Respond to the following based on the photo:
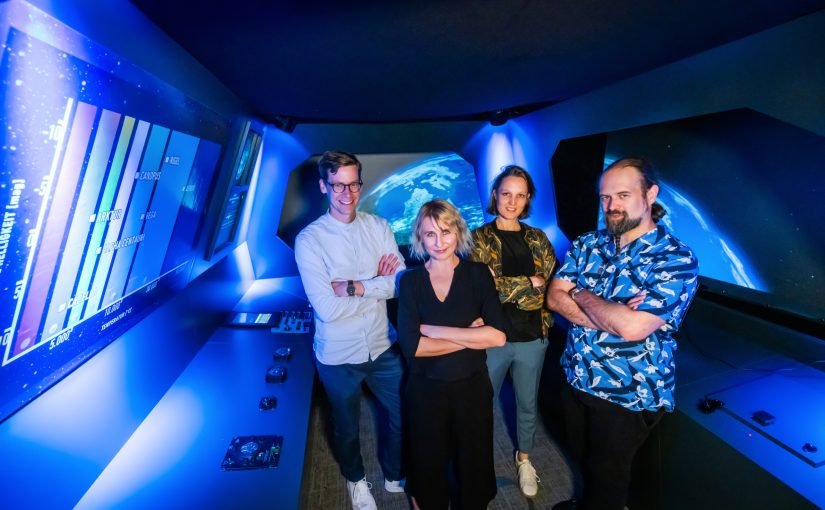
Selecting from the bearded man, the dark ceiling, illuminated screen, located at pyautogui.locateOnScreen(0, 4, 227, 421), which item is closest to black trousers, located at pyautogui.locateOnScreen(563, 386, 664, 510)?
the bearded man

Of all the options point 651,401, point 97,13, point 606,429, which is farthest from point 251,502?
point 97,13

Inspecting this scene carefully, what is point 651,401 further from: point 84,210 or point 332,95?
point 332,95

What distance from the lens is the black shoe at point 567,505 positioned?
79.0 inches

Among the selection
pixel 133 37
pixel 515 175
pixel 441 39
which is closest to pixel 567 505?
pixel 515 175

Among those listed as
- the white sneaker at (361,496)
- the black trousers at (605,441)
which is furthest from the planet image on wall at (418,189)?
the black trousers at (605,441)

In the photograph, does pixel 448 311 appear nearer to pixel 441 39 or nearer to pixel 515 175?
pixel 515 175

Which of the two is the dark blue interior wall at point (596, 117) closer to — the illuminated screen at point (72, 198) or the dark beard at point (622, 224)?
the dark beard at point (622, 224)

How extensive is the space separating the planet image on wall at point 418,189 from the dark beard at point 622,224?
2.62 meters

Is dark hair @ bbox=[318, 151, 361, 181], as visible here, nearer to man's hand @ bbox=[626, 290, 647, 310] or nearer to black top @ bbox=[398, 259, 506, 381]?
black top @ bbox=[398, 259, 506, 381]

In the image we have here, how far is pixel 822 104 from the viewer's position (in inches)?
59.4

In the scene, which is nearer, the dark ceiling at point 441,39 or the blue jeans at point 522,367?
the dark ceiling at point 441,39

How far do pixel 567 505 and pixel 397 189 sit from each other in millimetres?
3171

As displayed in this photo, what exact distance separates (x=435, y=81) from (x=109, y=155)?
1.62 m

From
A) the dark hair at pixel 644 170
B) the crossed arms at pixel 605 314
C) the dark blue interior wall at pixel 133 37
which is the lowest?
the crossed arms at pixel 605 314
